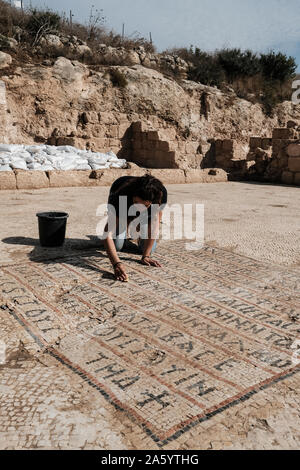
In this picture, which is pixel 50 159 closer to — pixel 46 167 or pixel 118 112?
pixel 46 167

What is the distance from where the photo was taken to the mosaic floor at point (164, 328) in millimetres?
2074

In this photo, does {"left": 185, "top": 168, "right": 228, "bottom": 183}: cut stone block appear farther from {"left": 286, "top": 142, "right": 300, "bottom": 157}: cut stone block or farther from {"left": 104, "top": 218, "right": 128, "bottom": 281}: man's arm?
{"left": 104, "top": 218, "right": 128, "bottom": 281}: man's arm

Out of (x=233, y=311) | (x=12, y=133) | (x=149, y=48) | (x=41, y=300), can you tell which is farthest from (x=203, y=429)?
(x=149, y=48)

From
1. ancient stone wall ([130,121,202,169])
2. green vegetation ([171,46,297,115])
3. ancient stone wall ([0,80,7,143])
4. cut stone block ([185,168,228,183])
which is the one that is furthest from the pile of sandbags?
green vegetation ([171,46,297,115])

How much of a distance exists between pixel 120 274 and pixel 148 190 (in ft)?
2.57

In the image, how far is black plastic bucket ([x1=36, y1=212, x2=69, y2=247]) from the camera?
4.28 meters

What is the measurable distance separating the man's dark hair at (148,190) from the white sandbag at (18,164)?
21.8 feet

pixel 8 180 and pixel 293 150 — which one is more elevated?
pixel 293 150

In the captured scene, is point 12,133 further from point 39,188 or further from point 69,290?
point 69,290

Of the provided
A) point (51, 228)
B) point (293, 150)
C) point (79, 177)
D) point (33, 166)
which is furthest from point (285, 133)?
point (51, 228)

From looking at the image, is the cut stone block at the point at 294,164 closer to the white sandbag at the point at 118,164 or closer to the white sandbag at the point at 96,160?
the white sandbag at the point at 118,164

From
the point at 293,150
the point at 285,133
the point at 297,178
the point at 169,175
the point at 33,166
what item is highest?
the point at 285,133

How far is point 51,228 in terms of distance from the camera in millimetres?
4312

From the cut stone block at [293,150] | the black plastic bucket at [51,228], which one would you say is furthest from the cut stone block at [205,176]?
the black plastic bucket at [51,228]
